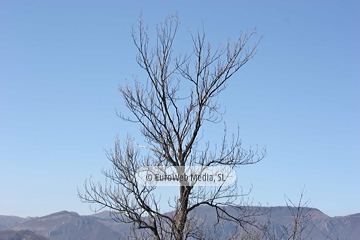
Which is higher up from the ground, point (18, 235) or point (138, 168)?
point (18, 235)

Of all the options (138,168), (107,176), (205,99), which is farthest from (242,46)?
(107,176)

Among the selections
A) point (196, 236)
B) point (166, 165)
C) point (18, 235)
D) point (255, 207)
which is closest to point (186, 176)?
point (166, 165)

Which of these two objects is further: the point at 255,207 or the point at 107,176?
the point at 255,207

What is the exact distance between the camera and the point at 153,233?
913 cm

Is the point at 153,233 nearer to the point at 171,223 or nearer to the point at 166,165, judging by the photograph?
the point at 171,223

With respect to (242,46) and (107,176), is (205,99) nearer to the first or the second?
(242,46)

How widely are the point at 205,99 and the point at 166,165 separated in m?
1.73

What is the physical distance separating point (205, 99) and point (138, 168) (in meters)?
2.16

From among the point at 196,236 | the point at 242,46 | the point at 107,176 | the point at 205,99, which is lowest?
the point at 196,236

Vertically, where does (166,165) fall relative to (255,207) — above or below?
above

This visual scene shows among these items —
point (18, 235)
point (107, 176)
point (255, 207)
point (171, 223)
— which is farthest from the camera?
point (18, 235)

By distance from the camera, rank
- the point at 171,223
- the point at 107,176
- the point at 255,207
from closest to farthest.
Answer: the point at 171,223, the point at 107,176, the point at 255,207

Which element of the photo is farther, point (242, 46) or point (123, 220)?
point (242, 46)

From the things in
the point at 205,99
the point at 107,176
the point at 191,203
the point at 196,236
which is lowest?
the point at 196,236
